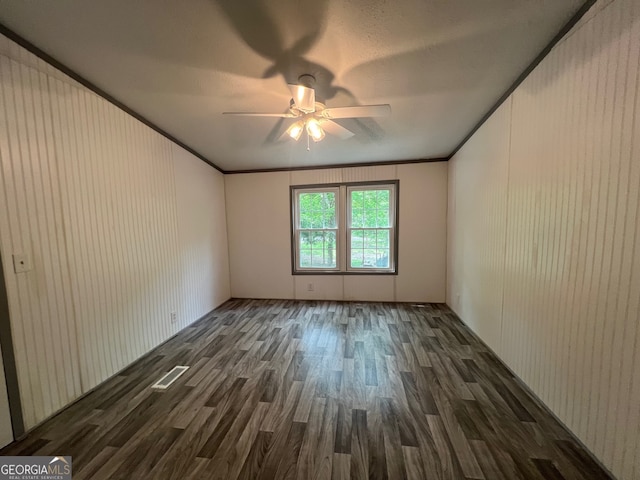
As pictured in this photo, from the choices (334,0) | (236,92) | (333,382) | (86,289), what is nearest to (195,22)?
(236,92)

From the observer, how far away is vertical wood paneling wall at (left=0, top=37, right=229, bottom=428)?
5.34ft

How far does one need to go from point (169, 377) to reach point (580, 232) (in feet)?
10.9

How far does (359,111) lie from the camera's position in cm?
196

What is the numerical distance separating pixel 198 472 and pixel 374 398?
48.7 inches

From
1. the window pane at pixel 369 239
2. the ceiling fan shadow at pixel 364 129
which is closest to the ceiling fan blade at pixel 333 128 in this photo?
the ceiling fan shadow at pixel 364 129

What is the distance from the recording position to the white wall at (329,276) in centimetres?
398

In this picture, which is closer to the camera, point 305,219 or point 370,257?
point 370,257

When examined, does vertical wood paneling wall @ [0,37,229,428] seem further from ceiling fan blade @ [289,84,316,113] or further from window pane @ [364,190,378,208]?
window pane @ [364,190,378,208]

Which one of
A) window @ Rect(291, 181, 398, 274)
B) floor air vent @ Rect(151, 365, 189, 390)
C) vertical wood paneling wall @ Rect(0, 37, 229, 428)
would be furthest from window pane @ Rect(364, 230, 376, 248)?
floor air vent @ Rect(151, 365, 189, 390)

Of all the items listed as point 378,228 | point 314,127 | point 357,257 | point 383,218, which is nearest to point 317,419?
point 314,127

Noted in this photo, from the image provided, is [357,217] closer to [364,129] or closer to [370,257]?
[370,257]

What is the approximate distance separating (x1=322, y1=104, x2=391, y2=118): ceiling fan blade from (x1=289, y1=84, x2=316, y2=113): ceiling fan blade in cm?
15

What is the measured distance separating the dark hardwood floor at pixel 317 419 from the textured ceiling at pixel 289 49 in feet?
8.40

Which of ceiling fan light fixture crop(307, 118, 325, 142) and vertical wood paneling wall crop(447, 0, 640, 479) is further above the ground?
ceiling fan light fixture crop(307, 118, 325, 142)
